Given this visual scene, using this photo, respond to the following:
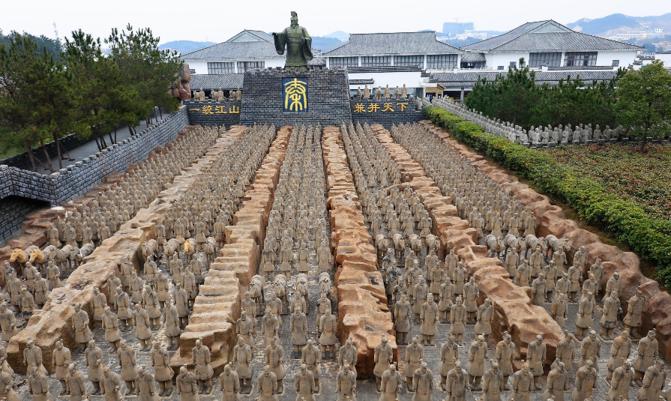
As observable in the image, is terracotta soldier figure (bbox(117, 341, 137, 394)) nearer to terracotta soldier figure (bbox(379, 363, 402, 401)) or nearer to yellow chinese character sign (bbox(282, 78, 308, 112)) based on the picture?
terracotta soldier figure (bbox(379, 363, 402, 401))

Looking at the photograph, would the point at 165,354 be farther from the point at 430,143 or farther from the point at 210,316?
the point at 430,143

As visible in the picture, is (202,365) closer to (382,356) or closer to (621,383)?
(382,356)

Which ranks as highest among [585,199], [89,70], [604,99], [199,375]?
[89,70]

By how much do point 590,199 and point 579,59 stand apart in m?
39.2

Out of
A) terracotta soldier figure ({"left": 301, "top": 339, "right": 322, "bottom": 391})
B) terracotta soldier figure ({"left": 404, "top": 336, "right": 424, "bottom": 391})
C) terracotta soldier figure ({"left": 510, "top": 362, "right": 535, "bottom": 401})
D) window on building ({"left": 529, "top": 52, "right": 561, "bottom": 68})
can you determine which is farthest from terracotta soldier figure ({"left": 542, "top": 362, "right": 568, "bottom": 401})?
window on building ({"left": 529, "top": 52, "right": 561, "bottom": 68})

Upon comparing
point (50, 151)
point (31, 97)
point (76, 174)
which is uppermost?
point (31, 97)

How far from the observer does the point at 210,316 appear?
25.2 ft

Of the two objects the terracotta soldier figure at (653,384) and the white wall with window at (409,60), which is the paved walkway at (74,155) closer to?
the terracotta soldier figure at (653,384)

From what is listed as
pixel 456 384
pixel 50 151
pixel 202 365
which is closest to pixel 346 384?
pixel 456 384

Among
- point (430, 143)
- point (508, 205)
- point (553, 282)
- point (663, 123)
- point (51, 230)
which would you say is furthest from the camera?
point (430, 143)

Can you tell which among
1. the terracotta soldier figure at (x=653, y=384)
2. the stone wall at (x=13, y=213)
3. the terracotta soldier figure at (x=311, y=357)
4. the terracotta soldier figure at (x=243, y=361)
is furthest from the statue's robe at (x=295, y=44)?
the terracotta soldier figure at (x=653, y=384)

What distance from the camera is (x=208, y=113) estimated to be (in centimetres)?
2909

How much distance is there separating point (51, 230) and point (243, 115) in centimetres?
1732

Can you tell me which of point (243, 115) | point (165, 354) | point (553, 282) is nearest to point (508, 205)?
point (553, 282)
